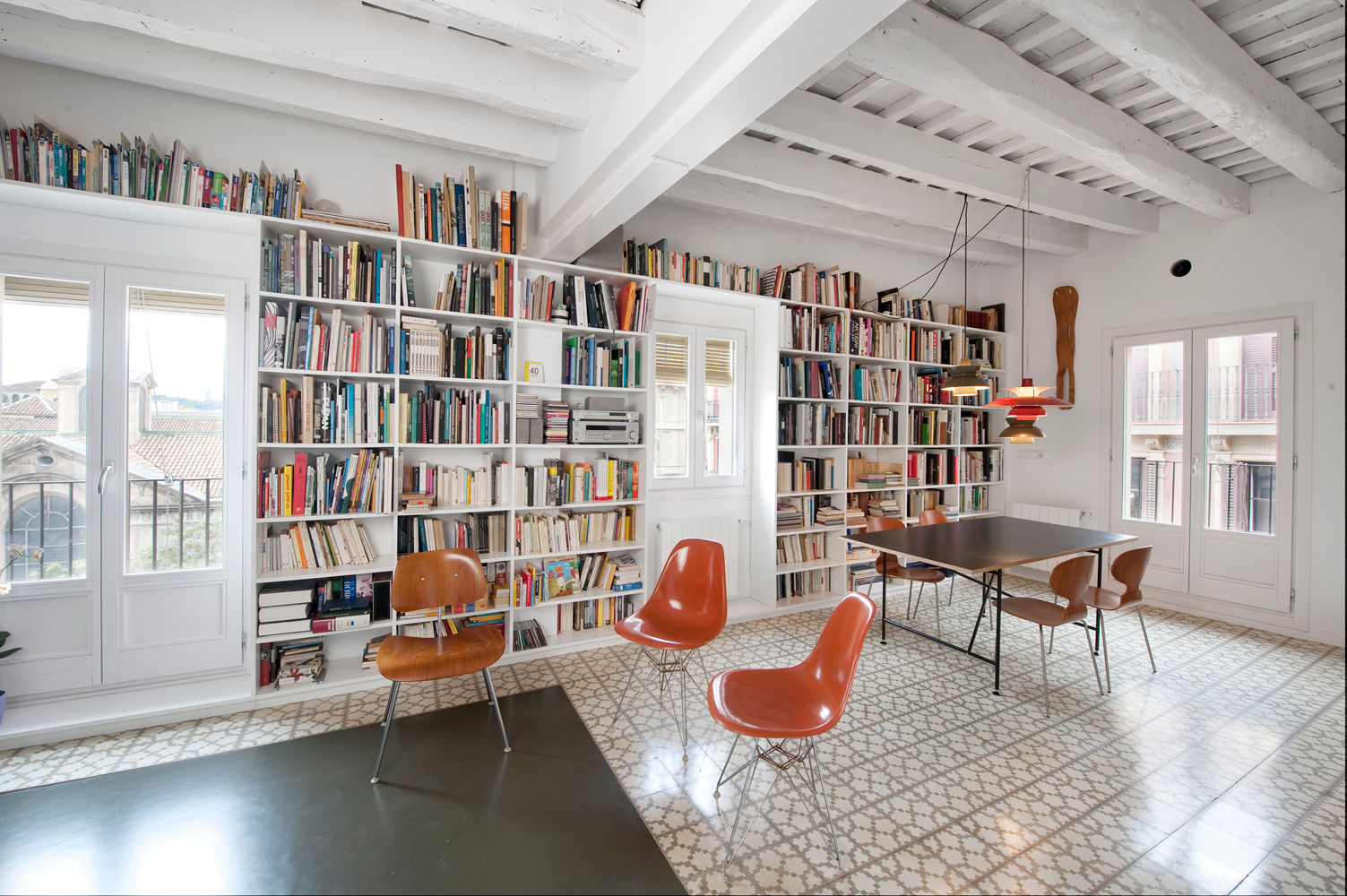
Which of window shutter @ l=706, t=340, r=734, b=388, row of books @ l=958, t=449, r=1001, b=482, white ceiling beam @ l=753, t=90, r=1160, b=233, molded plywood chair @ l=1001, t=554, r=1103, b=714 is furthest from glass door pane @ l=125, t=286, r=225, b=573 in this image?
row of books @ l=958, t=449, r=1001, b=482

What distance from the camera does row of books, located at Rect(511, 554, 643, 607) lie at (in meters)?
3.73

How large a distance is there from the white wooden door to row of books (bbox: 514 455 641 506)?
163cm

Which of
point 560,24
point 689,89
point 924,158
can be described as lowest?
point 689,89

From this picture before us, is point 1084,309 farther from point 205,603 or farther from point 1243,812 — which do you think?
point 205,603

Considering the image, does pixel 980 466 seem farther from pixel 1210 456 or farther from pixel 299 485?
pixel 299 485

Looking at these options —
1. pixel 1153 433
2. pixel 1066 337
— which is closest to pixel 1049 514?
pixel 1153 433

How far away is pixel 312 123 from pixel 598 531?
10.6ft

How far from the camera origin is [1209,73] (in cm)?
273

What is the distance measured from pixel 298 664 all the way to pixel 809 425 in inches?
162

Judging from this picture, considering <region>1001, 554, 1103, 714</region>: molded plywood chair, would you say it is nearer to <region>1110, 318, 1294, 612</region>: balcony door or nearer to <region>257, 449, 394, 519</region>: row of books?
<region>1110, 318, 1294, 612</region>: balcony door

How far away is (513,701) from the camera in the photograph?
124 inches

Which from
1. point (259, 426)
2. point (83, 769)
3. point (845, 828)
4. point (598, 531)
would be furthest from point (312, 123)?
point (845, 828)

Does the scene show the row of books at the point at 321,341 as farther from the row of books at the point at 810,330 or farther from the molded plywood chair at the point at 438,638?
the row of books at the point at 810,330

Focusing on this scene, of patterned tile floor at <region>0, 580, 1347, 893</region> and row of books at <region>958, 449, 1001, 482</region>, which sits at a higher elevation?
row of books at <region>958, 449, 1001, 482</region>
